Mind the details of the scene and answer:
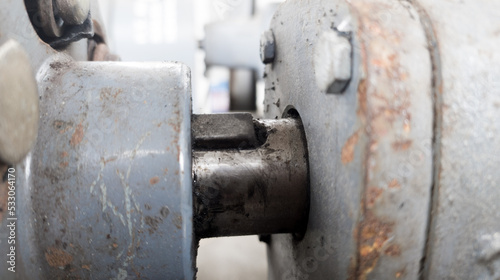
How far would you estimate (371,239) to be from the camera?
514mm

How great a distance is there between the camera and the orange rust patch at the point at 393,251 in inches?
20.5

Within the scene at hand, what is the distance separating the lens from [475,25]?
54 centimetres

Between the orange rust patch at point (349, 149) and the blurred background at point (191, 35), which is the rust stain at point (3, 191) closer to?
the orange rust patch at point (349, 149)

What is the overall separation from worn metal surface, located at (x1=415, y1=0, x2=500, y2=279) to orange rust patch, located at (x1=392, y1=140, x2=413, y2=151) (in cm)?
4

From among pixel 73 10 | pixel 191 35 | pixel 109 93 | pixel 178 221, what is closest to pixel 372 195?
pixel 178 221

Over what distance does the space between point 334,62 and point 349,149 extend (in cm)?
11

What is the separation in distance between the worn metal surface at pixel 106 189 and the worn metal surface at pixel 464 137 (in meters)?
0.34

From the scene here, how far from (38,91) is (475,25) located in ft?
2.04

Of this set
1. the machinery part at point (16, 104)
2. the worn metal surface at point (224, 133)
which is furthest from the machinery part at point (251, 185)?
the machinery part at point (16, 104)

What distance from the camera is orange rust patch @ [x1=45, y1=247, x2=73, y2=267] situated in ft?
1.91

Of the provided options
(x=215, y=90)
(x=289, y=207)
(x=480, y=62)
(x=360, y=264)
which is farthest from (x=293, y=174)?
(x=215, y=90)

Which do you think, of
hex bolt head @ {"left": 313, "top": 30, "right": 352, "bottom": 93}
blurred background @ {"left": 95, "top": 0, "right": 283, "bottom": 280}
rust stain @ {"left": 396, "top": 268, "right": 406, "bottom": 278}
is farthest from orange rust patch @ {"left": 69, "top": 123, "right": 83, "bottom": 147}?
blurred background @ {"left": 95, "top": 0, "right": 283, "bottom": 280}

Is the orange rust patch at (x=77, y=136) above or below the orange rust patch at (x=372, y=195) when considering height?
above

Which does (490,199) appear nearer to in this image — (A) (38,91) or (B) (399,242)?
(B) (399,242)
